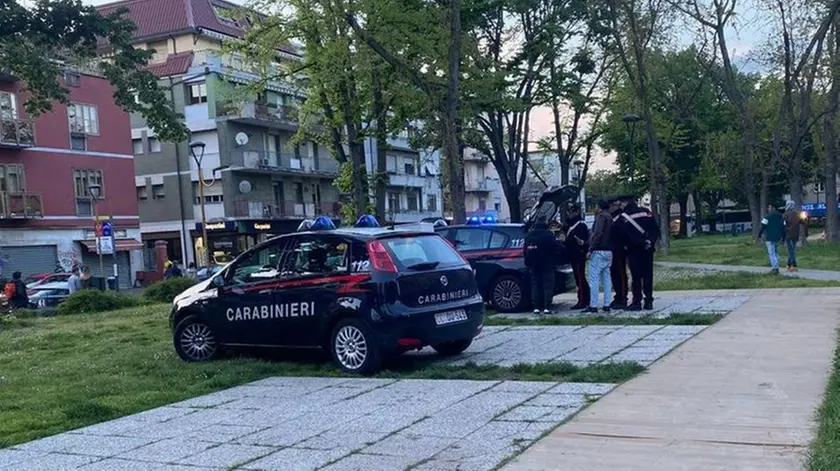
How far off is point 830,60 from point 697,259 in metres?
10.5

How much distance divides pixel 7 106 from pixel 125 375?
1390 inches

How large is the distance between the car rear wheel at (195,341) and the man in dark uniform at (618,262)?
6.39 m

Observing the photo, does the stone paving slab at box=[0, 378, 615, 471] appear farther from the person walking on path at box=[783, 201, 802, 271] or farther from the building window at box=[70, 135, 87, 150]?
the building window at box=[70, 135, 87, 150]

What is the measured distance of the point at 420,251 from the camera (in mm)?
9711

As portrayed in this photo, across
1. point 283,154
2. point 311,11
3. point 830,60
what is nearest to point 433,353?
point 311,11

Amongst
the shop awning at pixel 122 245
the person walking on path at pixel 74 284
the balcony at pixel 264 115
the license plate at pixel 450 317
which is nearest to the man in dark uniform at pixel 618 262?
the license plate at pixel 450 317

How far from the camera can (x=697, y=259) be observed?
29.9 metres

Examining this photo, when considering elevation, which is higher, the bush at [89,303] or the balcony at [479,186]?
the balcony at [479,186]

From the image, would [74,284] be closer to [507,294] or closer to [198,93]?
[507,294]

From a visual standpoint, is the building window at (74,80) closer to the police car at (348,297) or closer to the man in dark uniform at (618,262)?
the man in dark uniform at (618,262)

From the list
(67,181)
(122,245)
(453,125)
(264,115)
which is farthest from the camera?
(264,115)

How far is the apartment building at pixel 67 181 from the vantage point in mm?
40375

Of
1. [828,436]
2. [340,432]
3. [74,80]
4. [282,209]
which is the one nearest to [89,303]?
[340,432]

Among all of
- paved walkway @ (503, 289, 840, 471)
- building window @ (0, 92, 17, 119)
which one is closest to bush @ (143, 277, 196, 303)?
building window @ (0, 92, 17, 119)
